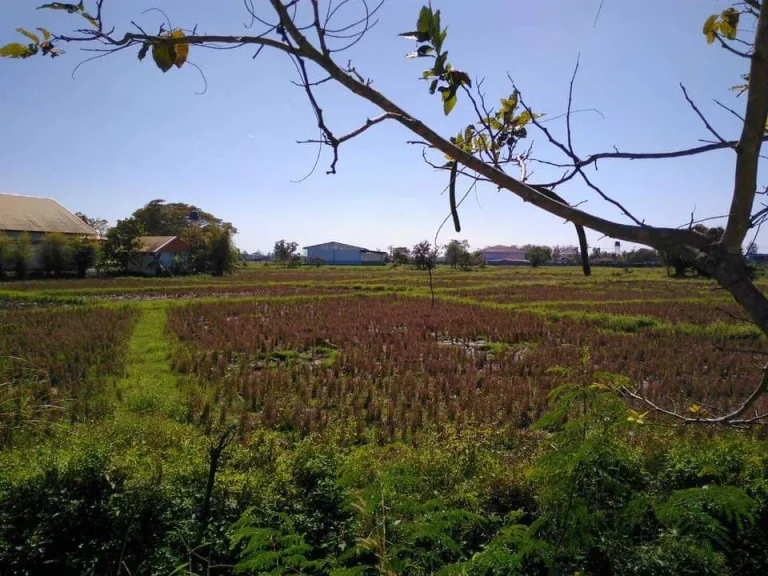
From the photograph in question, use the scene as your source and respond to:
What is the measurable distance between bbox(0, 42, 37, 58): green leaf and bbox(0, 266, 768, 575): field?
0.94m

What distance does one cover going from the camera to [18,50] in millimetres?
1066

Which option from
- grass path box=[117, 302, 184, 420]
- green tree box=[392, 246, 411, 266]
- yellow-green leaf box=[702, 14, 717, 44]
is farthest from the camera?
green tree box=[392, 246, 411, 266]

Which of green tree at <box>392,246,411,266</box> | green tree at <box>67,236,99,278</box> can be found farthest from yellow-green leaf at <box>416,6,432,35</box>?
green tree at <box>392,246,411,266</box>

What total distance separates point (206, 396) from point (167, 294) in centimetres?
1819

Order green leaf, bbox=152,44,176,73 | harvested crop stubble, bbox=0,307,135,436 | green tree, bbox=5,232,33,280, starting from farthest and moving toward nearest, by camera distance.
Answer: green tree, bbox=5,232,33,280 → harvested crop stubble, bbox=0,307,135,436 → green leaf, bbox=152,44,176,73

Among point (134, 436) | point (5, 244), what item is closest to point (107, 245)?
→ point (5, 244)

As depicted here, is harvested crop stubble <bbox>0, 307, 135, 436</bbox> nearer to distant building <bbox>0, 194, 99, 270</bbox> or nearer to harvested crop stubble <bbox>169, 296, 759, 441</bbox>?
harvested crop stubble <bbox>169, 296, 759, 441</bbox>

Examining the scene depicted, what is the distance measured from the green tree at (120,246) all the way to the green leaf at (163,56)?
4098 centimetres

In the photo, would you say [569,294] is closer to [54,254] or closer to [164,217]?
[54,254]

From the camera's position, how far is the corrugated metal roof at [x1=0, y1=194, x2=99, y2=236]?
3816 cm

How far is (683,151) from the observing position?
3.40ft

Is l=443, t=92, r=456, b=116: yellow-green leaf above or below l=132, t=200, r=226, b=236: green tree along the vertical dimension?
below

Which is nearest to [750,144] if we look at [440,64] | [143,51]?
[440,64]

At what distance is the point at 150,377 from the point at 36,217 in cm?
3947
